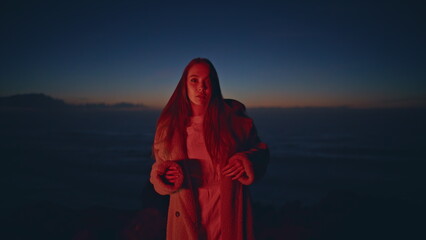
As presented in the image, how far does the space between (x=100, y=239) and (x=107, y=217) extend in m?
0.44

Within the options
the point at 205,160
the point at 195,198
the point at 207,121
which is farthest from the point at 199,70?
the point at 195,198

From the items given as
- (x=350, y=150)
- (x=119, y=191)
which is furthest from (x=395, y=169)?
(x=119, y=191)

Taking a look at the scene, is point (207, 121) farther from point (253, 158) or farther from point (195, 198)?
point (195, 198)

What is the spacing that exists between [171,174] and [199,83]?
0.53 m

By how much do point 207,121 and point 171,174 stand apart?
0.37m

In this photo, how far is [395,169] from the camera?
11758 millimetres

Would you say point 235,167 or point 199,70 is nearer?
point 235,167

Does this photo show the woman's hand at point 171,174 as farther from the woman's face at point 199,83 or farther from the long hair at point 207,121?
the woman's face at point 199,83

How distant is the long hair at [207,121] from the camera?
56.7 inches

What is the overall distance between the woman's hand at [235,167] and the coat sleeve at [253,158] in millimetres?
17

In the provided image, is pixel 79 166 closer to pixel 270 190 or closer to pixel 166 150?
pixel 270 190

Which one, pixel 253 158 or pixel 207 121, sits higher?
pixel 207 121

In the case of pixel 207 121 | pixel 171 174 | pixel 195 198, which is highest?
pixel 207 121

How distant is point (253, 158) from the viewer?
4.54ft
